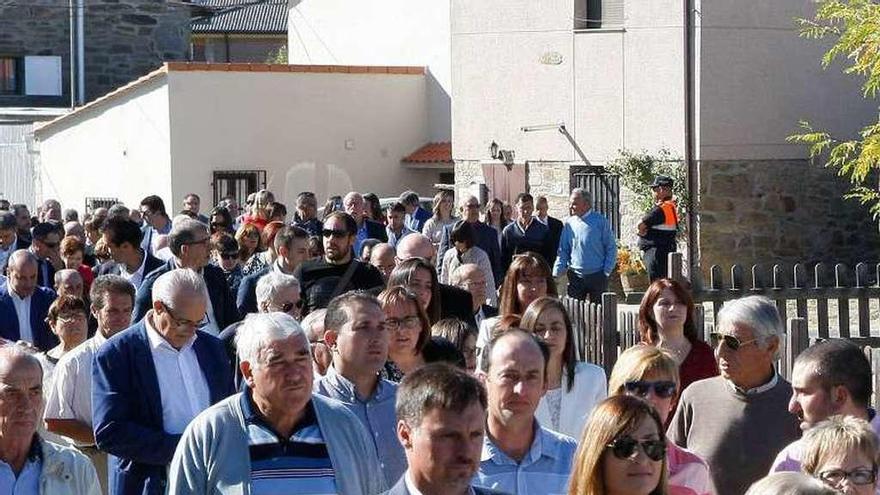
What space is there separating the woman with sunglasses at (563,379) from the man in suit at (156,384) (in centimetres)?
146

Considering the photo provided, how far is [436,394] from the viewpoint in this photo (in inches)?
195

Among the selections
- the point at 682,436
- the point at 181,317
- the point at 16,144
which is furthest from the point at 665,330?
the point at 16,144

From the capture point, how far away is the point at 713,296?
1492 cm

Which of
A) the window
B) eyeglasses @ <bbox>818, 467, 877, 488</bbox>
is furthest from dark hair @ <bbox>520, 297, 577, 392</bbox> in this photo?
the window

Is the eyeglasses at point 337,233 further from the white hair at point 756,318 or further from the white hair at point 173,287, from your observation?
the white hair at point 756,318

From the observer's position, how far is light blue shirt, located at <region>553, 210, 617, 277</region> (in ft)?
57.7

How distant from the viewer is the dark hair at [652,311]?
8547mm

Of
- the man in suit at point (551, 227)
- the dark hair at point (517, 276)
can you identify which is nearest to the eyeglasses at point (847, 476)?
the dark hair at point (517, 276)

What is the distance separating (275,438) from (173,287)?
2.03 metres

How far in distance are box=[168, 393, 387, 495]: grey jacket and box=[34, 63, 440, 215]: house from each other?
25737 millimetres

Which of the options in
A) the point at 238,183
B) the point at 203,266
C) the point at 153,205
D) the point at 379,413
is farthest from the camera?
the point at 238,183

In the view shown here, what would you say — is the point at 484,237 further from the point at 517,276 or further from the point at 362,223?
the point at 517,276

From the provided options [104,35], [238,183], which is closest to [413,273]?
[238,183]

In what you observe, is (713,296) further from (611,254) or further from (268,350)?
(268,350)
